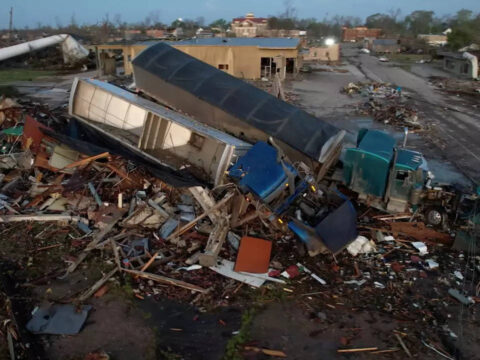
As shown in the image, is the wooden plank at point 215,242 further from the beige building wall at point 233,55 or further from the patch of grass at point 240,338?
the beige building wall at point 233,55

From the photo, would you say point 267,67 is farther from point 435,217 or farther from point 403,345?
point 403,345

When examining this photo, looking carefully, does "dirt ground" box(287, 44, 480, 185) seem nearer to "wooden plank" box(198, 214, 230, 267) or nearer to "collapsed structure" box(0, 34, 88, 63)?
"wooden plank" box(198, 214, 230, 267)

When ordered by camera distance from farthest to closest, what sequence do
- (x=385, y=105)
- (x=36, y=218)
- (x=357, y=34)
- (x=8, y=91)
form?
(x=357, y=34)
(x=8, y=91)
(x=385, y=105)
(x=36, y=218)

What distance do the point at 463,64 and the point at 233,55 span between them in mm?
19958

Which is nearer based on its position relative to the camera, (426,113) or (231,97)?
(231,97)

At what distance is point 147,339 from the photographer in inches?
223

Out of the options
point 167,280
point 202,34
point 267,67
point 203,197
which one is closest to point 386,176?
point 203,197

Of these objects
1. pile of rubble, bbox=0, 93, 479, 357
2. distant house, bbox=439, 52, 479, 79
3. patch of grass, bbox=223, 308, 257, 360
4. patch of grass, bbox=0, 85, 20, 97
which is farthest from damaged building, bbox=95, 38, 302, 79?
patch of grass, bbox=223, 308, 257, 360

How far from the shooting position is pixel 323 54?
47438 mm

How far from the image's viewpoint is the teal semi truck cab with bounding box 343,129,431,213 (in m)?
8.78

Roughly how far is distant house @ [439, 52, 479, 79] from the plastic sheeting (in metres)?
27.3

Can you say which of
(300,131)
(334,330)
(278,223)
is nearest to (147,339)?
(334,330)

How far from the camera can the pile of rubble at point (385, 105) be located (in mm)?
18609

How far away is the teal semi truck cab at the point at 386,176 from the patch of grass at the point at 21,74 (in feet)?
91.6
